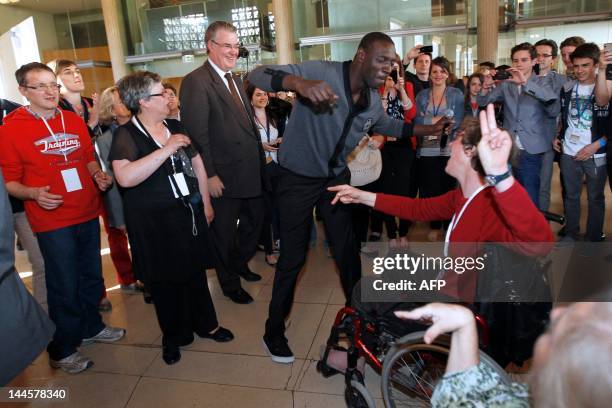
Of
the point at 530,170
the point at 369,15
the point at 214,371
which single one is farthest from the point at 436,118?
the point at 369,15

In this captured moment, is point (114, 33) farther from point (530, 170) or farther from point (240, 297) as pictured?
point (530, 170)

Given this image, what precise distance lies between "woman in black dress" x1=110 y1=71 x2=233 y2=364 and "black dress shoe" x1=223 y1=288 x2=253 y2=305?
496 millimetres

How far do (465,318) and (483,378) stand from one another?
0.14 m

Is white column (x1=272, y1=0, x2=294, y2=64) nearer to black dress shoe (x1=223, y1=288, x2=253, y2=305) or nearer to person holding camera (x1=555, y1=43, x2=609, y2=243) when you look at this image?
person holding camera (x1=555, y1=43, x2=609, y2=243)

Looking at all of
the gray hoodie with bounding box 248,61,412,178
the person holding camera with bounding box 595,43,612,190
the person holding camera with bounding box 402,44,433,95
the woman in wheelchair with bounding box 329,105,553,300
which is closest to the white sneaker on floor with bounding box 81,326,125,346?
the gray hoodie with bounding box 248,61,412,178

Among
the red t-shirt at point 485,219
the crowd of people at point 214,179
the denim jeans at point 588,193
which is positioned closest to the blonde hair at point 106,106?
the crowd of people at point 214,179

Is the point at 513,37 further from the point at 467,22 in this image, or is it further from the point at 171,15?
the point at 171,15

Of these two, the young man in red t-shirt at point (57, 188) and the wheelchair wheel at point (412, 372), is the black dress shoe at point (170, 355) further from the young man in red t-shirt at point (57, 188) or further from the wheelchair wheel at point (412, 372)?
the wheelchair wheel at point (412, 372)

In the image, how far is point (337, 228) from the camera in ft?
7.48

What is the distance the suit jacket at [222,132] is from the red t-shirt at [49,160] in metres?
0.64

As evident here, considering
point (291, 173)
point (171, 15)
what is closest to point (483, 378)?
point (291, 173)

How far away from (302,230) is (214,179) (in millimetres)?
837

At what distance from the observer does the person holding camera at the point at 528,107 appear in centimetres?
347

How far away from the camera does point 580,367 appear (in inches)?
26.0
